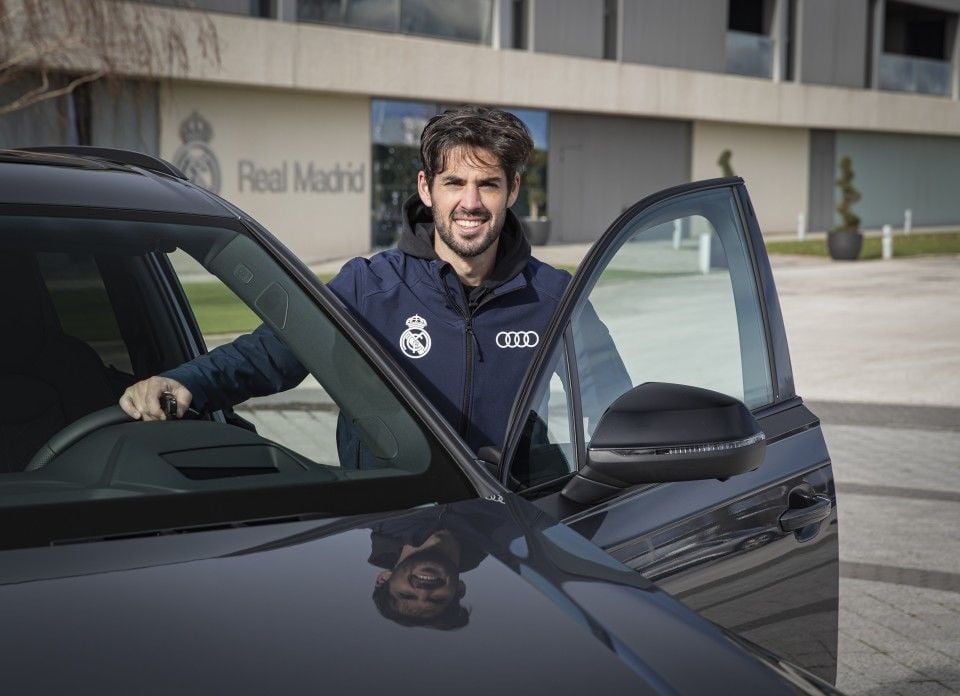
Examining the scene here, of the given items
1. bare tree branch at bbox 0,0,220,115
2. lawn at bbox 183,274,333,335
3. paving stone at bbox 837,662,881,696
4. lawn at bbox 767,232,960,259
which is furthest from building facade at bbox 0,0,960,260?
paving stone at bbox 837,662,881,696

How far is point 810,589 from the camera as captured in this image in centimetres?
292

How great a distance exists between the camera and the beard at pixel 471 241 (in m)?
3.28

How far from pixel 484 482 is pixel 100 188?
2.98ft

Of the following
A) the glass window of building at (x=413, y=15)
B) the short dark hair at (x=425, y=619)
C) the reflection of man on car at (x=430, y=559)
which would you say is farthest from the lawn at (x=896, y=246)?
the short dark hair at (x=425, y=619)

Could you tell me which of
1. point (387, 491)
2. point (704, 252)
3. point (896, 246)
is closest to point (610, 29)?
point (896, 246)

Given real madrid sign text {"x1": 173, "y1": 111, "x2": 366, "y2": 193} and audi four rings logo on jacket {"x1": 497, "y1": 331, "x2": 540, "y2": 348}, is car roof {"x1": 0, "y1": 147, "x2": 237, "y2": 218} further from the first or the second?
real madrid sign text {"x1": 173, "y1": 111, "x2": 366, "y2": 193}

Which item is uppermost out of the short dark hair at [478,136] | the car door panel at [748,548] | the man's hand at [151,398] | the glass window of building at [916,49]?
the glass window of building at [916,49]

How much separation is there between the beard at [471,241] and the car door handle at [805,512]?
936 mm

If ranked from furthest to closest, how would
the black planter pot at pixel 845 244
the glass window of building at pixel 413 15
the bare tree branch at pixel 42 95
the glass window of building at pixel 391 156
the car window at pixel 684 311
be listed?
the glass window of building at pixel 391 156, the black planter pot at pixel 845 244, the glass window of building at pixel 413 15, the bare tree branch at pixel 42 95, the car window at pixel 684 311

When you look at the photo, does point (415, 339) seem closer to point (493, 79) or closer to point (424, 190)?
point (424, 190)

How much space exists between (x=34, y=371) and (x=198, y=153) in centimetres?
2638

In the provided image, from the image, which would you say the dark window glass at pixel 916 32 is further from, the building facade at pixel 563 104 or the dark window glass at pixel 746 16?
the dark window glass at pixel 746 16

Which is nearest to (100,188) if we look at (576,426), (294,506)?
(294,506)

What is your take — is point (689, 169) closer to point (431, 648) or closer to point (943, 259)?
point (943, 259)
